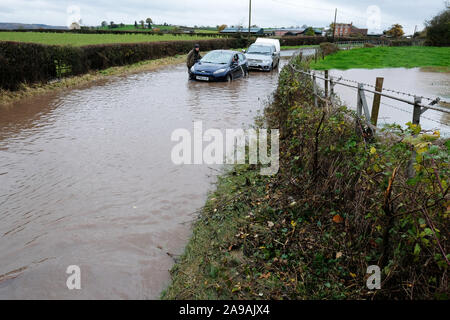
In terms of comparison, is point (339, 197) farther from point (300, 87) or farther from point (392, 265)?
point (300, 87)

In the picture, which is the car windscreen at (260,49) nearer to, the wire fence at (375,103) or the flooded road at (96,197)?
the flooded road at (96,197)

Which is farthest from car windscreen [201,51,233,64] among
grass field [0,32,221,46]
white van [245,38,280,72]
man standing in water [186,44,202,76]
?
grass field [0,32,221,46]

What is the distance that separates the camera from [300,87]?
885 centimetres

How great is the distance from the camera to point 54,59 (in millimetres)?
15664

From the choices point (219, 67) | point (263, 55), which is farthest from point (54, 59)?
point (263, 55)

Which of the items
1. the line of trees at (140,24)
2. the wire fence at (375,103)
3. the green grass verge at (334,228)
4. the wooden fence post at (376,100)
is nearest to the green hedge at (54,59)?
the wire fence at (375,103)

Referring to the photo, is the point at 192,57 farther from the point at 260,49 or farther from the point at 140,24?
the point at 140,24

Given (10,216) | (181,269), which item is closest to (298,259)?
(181,269)

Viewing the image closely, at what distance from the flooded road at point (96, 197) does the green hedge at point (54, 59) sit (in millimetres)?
2523

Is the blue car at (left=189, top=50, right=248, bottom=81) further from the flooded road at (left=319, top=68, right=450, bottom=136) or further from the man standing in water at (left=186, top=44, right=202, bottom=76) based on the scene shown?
the flooded road at (left=319, top=68, right=450, bottom=136)

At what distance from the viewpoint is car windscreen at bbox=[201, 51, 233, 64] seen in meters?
17.3

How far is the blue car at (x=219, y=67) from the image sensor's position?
1634cm

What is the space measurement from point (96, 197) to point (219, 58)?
44.6 ft

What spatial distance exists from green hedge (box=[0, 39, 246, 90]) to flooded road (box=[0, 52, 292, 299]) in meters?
2.52
